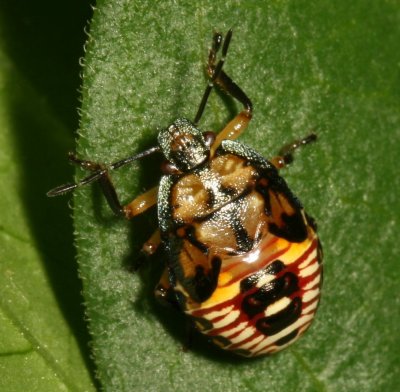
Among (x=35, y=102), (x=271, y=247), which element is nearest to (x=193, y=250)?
(x=271, y=247)

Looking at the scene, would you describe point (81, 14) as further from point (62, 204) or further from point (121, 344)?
point (121, 344)

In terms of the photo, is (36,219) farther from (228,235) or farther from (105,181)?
(228,235)

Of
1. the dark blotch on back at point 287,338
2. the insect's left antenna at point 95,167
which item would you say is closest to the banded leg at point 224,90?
the insect's left antenna at point 95,167

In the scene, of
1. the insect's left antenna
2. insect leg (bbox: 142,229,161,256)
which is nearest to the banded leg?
the insect's left antenna

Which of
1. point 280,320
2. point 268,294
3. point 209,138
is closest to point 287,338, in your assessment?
point 280,320

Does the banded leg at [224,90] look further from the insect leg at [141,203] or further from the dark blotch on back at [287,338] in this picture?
the dark blotch on back at [287,338]

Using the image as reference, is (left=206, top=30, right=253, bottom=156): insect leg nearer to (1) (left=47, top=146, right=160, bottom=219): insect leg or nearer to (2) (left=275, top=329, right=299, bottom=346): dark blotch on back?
(1) (left=47, top=146, right=160, bottom=219): insect leg

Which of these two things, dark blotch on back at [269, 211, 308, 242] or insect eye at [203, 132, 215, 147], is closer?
dark blotch on back at [269, 211, 308, 242]
